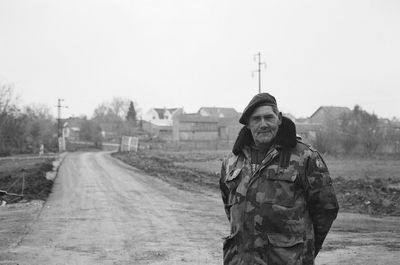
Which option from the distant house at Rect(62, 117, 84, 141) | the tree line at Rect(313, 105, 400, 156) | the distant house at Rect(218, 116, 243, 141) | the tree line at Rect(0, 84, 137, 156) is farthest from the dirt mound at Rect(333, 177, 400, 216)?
the distant house at Rect(218, 116, 243, 141)

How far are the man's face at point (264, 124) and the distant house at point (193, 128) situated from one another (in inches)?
3752

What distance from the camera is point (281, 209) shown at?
10.4 ft

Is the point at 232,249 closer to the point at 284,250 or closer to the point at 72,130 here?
the point at 284,250

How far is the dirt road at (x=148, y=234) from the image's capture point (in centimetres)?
838

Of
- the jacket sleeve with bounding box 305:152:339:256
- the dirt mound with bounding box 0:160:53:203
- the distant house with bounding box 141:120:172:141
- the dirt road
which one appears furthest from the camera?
the distant house with bounding box 141:120:172:141

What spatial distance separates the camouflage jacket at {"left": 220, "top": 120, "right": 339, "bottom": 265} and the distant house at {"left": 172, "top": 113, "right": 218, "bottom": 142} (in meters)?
95.4

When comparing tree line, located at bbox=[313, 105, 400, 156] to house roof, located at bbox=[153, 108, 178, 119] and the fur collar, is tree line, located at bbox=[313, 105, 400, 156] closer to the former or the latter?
the fur collar

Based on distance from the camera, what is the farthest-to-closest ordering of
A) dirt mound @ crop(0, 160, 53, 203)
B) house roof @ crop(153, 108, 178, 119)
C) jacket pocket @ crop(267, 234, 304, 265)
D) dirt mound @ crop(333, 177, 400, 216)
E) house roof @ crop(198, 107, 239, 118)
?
1. house roof @ crop(153, 108, 178, 119)
2. house roof @ crop(198, 107, 239, 118)
3. dirt mound @ crop(0, 160, 53, 203)
4. dirt mound @ crop(333, 177, 400, 216)
5. jacket pocket @ crop(267, 234, 304, 265)

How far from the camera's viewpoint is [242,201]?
3.31 meters

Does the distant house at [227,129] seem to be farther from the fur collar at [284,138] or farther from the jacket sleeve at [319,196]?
the jacket sleeve at [319,196]

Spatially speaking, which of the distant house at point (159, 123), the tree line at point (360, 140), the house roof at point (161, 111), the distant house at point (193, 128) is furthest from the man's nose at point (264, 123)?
the house roof at point (161, 111)

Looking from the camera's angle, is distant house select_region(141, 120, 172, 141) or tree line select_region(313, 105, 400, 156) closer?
tree line select_region(313, 105, 400, 156)

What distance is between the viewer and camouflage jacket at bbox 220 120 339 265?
124 inches

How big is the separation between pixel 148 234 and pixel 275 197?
26.1 feet
